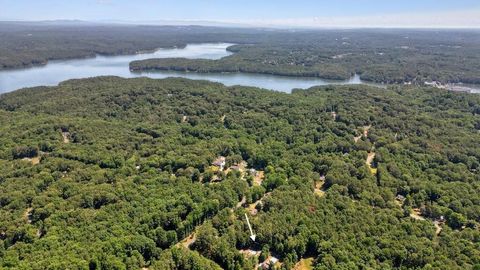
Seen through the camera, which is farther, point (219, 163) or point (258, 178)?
point (219, 163)

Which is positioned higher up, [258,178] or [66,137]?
[66,137]

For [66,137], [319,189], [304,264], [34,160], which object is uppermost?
[66,137]

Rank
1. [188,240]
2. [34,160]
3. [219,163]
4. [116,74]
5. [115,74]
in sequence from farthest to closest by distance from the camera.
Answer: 1. [116,74]
2. [115,74]
3. [34,160]
4. [219,163]
5. [188,240]

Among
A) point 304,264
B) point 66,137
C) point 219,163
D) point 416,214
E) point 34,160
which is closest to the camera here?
point 304,264

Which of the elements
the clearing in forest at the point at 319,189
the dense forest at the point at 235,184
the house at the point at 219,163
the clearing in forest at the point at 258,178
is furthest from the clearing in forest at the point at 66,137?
the clearing in forest at the point at 319,189

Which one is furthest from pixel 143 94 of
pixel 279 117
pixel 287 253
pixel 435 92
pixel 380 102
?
pixel 435 92

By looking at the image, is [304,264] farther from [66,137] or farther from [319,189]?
[66,137]

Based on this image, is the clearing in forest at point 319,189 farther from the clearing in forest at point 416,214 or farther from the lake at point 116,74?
the lake at point 116,74

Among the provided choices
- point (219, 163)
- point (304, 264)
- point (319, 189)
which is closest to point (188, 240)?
point (304, 264)

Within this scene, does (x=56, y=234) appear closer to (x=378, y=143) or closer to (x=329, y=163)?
(x=329, y=163)
